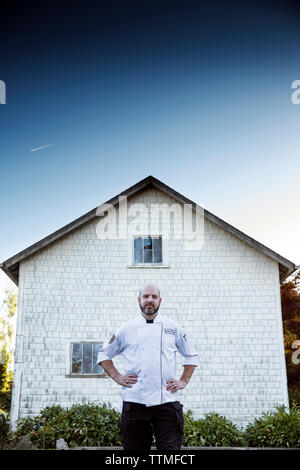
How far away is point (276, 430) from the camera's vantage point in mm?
9406

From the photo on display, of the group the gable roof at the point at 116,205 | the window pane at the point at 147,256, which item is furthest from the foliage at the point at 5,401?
the window pane at the point at 147,256

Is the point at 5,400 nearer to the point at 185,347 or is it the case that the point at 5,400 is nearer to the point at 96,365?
the point at 96,365

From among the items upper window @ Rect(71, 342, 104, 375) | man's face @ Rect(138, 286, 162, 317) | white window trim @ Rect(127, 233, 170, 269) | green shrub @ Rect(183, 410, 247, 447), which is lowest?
green shrub @ Rect(183, 410, 247, 447)

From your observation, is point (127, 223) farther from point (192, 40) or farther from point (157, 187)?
point (192, 40)

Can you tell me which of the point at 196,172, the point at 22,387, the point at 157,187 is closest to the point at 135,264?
the point at 157,187

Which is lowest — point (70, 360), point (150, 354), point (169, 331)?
point (70, 360)

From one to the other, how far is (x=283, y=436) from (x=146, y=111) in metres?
8.55

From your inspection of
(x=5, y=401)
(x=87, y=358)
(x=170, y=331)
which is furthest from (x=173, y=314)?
(x=170, y=331)

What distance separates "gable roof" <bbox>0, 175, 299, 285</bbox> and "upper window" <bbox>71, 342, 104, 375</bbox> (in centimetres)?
252

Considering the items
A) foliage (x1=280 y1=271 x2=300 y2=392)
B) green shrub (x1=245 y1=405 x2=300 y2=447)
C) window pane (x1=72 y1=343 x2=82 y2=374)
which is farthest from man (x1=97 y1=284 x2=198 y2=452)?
foliage (x1=280 y1=271 x2=300 y2=392)

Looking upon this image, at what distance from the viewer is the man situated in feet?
12.0

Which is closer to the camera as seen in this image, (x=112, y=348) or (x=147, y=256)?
(x=112, y=348)

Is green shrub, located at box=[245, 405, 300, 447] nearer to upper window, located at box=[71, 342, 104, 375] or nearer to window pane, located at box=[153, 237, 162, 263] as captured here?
upper window, located at box=[71, 342, 104, 375]

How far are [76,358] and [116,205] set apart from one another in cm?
400
